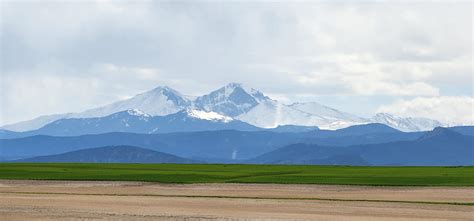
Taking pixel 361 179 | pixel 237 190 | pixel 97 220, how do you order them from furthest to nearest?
pixel 361 179, pixel 237 190, pixel 97 220

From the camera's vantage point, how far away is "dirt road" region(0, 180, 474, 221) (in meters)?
62.5

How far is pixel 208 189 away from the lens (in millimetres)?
93688

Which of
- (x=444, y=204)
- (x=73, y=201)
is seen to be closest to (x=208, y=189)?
(x=73, y=201)

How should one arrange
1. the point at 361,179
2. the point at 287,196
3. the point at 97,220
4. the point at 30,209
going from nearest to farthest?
the point at 97,220
the point at 30,209
the point at 287,196
the point at 361,179

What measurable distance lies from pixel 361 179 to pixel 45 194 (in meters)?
45.5

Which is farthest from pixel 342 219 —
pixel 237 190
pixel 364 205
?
pixel 237 190

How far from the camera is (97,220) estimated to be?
57.5 metres

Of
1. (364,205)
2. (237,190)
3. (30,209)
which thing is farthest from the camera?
(237,190)

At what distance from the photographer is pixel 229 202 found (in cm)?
7469

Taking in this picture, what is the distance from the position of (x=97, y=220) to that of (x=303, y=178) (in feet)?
197

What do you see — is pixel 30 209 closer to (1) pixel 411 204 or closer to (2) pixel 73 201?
(2) pixel 73 201

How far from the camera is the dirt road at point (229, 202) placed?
2461 inches

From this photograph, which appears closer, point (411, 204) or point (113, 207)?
point (113, 207)

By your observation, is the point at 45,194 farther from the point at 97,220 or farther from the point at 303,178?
the point at 303,178
